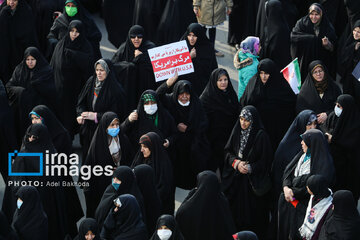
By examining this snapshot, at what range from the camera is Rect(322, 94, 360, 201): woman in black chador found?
29.9 feet

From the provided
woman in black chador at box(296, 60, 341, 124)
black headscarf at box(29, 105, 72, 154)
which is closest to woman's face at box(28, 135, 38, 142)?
black headscarf at box(29, 105, 72, 154)

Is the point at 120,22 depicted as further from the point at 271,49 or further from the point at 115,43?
the point at 271,49

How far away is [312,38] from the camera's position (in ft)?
36.0

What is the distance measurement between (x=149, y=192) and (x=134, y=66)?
8.63 ft

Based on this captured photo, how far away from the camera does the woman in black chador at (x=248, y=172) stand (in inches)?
342

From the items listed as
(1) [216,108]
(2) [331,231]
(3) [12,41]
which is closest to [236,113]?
(1) [216,108]

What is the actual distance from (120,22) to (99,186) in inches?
189

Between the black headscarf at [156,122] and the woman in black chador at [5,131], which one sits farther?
the woman in black chador at [5,131]

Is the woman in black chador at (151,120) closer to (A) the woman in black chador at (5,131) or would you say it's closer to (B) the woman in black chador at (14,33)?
(A) the woman in black chador at (5,131)

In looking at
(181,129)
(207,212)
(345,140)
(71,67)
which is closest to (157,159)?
(207,212)

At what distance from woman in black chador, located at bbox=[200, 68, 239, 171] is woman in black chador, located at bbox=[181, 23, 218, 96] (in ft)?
2.75

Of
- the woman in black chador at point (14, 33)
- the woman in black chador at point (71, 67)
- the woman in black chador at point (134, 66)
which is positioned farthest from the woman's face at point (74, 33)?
the woman in black chador at point (14, 33)

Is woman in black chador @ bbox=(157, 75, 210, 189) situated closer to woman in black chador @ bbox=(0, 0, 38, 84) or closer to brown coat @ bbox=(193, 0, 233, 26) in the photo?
woman in black chador @ bbox=(0, 0, 38, 84)

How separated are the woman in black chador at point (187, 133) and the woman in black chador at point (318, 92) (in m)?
1.14
